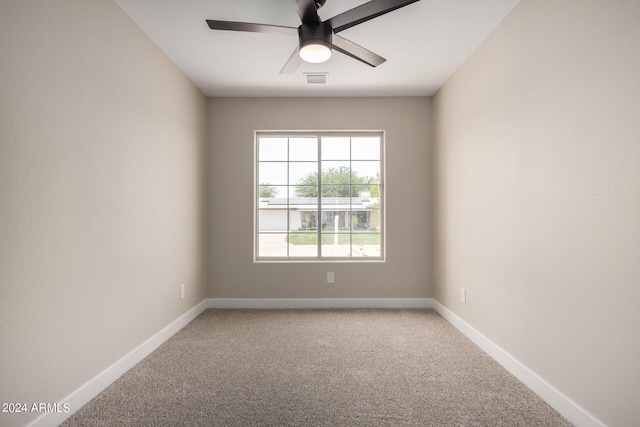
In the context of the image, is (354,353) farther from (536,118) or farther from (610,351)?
(536,118)

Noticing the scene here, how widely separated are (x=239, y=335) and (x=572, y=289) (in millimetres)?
2419

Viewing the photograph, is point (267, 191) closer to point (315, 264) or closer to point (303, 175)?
point (303, 175)

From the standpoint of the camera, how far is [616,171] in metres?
1.42

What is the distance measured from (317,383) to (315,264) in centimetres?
180

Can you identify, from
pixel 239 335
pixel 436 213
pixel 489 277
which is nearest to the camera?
pixel 489 277

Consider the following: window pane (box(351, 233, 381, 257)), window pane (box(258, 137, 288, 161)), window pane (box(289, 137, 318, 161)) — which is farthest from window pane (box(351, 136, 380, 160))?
window pane (box(351, 233, 381, 257))

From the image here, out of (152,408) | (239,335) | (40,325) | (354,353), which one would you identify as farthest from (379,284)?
(40,325)

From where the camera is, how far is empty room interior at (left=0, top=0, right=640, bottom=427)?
4.77ft

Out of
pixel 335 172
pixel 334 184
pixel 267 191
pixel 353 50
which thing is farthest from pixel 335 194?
pixel 353 50

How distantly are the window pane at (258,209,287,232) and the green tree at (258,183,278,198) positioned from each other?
0.59 feet

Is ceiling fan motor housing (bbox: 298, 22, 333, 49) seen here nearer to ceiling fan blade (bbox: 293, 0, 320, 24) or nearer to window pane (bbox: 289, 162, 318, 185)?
ceiling fan blade (bbox: 293, 0, 320, 24)

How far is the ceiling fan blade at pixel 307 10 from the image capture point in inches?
66.7

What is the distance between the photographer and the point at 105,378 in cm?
196

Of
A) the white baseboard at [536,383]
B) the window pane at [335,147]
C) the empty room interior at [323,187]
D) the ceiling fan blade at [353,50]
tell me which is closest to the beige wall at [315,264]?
the empty room interior at [323,187]
